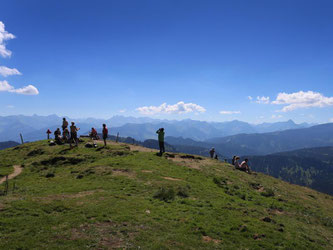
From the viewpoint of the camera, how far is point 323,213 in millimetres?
21891

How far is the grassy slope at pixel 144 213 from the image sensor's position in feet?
37.2

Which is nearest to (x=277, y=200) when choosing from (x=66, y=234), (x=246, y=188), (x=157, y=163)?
(x=246, y=188)

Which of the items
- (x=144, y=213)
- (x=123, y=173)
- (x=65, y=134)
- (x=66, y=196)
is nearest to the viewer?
(x=144, y=213)

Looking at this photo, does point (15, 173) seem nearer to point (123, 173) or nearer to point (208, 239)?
point (123, 173)

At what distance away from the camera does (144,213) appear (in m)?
14.6

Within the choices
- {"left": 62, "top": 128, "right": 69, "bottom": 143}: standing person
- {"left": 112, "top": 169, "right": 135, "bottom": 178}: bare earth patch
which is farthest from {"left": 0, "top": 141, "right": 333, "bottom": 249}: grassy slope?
{"left": 62, "top": 128, "right": 69, "bottom": 143}: standing person

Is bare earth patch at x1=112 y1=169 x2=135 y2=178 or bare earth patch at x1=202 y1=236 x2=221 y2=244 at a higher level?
bare earth patch at x1=112 y1=169 x2=135 y2=178

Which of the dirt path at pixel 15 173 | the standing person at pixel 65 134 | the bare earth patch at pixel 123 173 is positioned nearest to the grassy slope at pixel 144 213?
the bare earth patch at pixel 123 173

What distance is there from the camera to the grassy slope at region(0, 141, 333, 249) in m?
11.3

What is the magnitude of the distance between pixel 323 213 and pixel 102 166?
26.5 metres

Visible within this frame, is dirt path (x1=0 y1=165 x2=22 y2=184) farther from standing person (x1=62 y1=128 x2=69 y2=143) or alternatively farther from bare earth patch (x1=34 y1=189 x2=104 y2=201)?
standing person (x1=62 y1=128 x2=69 y2=143)

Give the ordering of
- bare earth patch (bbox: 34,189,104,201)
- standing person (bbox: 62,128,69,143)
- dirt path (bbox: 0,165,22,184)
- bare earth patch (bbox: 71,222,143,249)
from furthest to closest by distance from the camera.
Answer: standing person (bbox: 62,128,69,143)
dirt path (bbox: 0,165,22,184)
bare earth patch (bbox: 34,189,104,201)
bare earth patch (bbox: 71,222,143,249)

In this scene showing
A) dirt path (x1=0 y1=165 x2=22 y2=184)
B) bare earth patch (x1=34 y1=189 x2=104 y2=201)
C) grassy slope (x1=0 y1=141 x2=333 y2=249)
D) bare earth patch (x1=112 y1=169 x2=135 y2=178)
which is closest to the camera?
grassy slope (x1=0 y1=141 x2=333 y2=249)

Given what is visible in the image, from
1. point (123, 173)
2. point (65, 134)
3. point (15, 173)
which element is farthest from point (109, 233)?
point (65, 134)
